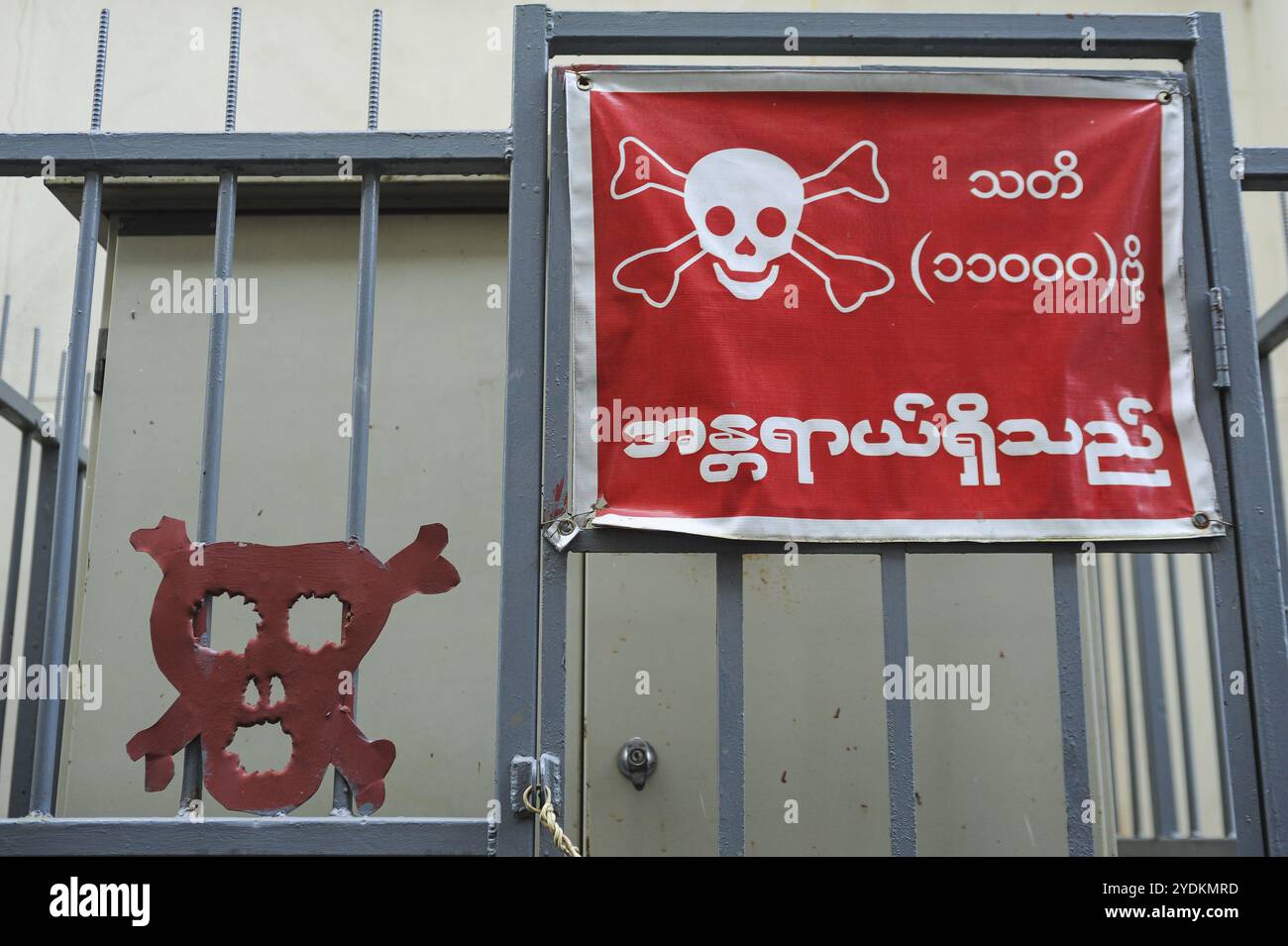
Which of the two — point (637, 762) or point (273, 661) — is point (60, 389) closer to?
point (637, 762)

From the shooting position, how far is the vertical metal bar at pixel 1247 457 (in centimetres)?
194

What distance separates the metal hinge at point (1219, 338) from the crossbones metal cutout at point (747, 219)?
59 centimetres

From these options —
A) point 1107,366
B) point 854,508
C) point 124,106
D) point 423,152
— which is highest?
point 124,106

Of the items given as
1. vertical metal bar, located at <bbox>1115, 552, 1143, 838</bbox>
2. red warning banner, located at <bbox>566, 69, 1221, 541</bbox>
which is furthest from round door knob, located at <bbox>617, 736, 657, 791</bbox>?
vertical metal bar, located at <bbox>1115, 552, 1143, 838</bbox>

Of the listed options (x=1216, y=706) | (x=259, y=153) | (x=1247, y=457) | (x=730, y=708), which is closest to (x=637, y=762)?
(x=730, y=708)

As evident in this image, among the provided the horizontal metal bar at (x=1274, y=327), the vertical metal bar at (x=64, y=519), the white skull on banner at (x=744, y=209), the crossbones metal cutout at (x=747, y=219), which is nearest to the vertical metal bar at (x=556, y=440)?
the crossbones metal cutout at (x=747, y=219)

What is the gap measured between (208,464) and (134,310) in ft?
5.39

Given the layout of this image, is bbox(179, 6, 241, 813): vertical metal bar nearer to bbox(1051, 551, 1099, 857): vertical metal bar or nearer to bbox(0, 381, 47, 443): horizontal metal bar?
bbox(1051, 551, 1099, 857): vertical metal bar

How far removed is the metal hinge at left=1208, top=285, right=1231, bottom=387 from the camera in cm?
207

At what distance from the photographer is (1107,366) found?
2080mm

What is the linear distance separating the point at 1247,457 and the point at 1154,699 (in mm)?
2518

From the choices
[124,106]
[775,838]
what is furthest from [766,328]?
[124,106]

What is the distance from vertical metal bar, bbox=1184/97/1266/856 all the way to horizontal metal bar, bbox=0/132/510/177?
128 centimetres

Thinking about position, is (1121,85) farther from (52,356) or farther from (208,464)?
(52,356)
